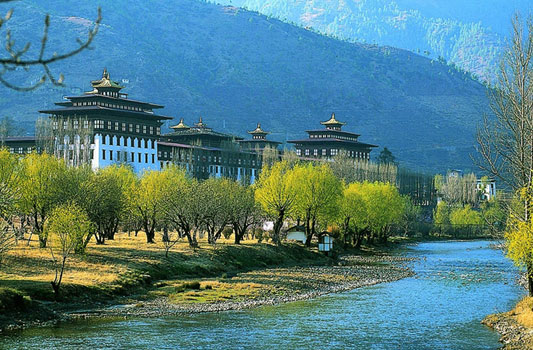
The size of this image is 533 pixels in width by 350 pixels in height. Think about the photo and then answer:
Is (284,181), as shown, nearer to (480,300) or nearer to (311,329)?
(480,300)

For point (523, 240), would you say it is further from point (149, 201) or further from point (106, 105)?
point (106, 105)

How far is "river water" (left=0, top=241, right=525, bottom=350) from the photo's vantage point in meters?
36.7

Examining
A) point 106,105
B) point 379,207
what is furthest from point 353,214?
point 106,105

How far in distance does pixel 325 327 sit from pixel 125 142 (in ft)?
366

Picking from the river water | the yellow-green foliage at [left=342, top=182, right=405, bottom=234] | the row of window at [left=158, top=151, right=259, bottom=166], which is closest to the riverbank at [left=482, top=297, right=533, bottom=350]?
the river water

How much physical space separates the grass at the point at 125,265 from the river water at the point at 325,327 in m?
8.28

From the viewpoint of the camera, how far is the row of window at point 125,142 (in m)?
144

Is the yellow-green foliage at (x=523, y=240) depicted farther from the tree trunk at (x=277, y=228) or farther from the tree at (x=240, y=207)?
the tree trunk at (x=277, y=228)

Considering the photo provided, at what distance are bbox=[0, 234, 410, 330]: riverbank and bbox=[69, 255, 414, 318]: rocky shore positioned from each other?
0.21 feet

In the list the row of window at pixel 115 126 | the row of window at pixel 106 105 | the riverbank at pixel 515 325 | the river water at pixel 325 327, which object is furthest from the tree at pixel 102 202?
the row of window at pixel 106 105

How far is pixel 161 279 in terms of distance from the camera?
205 ft

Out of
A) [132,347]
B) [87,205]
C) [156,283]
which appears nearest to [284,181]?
[87,205]

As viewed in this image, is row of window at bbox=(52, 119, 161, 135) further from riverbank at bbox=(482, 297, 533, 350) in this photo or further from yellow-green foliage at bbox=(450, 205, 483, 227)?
riverbank at bbox=(482, 297, 533, 350)

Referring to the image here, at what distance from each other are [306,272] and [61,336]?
128 ft
